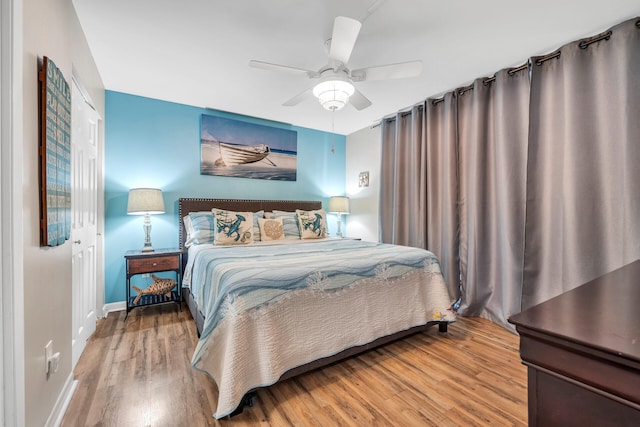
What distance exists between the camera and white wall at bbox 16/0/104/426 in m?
1.13

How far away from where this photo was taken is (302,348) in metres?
1.74

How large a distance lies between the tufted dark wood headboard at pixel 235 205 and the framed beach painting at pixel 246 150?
0.39 meters

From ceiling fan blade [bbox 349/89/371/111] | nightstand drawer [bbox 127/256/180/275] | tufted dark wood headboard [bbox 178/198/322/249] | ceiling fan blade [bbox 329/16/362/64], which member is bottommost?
nightstand drawer [bbox 127/256/180/275]

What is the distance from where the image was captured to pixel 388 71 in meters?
2.05

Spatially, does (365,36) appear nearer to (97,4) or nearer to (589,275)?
(97,4)

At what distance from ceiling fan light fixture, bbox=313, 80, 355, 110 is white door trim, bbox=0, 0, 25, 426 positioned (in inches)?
61.3

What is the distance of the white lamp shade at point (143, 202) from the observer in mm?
2928

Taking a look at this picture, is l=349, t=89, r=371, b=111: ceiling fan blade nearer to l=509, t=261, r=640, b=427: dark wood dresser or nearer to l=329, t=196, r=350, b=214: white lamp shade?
l=509, t=261, r=640, b=427: dark wood dresser

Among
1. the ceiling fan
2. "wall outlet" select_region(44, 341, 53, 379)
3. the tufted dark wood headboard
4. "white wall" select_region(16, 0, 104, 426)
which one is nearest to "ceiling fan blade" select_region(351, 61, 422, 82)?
the ceiling fan

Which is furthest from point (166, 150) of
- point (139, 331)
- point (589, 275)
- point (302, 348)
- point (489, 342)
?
point (589, 275)

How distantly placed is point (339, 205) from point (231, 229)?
201cm

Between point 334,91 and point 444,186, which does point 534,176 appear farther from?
point 334,91

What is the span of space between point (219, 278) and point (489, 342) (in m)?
2.34

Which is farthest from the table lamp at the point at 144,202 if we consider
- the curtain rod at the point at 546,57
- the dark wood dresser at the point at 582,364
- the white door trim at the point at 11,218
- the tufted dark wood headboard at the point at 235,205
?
the curtain rod at the point at 546,57
